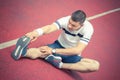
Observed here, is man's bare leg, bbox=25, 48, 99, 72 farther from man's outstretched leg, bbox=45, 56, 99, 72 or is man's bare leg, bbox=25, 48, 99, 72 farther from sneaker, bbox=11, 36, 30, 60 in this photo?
sneaker, bbox=11, 36, 30, 60

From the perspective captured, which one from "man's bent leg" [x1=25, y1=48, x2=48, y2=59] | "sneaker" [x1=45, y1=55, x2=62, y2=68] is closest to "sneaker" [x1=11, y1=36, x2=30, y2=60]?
"man's bent leg" [x1=25, y1=48, x2=48, y2=59]

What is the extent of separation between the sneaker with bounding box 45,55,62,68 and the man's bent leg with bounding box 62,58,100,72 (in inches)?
3.5

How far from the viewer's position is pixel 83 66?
3.31 m

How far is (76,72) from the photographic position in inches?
142

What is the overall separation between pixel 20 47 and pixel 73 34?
0.73 meters

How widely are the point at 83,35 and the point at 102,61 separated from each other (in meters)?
1.14

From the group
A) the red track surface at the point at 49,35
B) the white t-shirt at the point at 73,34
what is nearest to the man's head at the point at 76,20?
the white t-shirt at the point at 73,34

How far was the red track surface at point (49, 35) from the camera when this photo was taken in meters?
3.19

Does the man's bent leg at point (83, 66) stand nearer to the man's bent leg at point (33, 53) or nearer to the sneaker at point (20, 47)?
the man's bent leg at point (33, 53)

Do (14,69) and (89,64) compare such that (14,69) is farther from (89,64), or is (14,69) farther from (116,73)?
(116,73)

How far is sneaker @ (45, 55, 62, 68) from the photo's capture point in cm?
331

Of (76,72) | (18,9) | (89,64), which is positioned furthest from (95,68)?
(18,9)

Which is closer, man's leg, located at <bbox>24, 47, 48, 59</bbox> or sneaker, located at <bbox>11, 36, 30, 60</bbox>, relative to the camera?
sneaker, located at <bbox>11, 36, 30, 60</bbox>

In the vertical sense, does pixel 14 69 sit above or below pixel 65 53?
below
